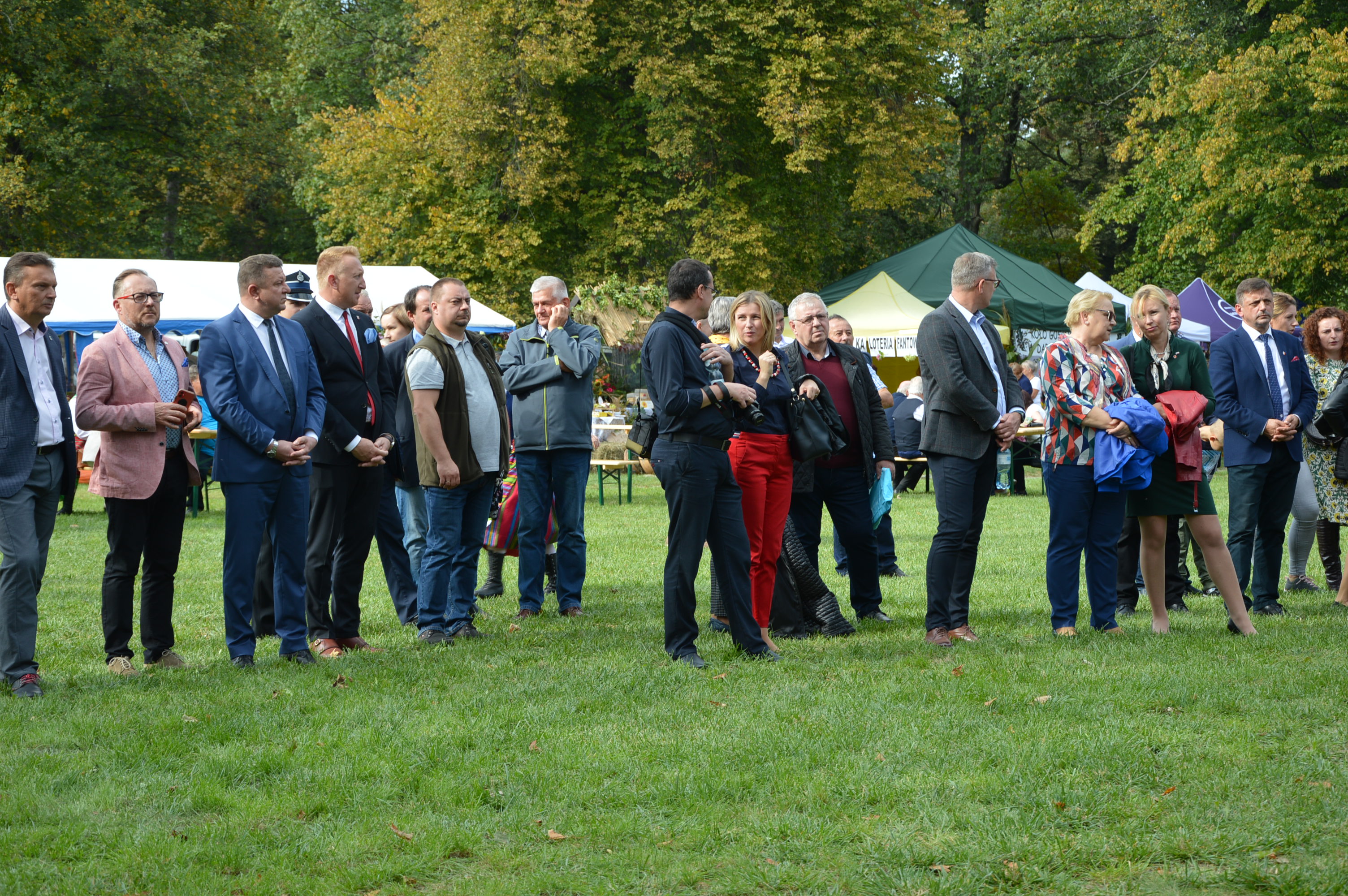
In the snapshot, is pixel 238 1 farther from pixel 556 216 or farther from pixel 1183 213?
pixel 1183 213

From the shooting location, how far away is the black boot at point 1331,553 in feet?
27.9

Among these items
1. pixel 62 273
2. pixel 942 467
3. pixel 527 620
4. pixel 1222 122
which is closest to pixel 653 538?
pixel 527 620

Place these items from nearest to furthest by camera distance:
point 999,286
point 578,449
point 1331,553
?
point 578,449, point 1331,553, point 999,286

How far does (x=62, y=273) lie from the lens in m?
19.2

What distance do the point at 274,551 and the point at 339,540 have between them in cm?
43

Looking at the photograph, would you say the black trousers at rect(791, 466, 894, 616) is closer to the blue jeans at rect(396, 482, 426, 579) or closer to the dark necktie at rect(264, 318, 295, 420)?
the blue jeans at rect(396, 482, 426, 579)

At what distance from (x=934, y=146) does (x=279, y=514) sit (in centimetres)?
2938

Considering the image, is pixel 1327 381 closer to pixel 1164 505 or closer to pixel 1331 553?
pixel 1331 553

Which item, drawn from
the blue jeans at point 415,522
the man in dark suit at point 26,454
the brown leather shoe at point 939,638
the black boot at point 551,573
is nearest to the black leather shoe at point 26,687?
the man in dark suit at point 26,454

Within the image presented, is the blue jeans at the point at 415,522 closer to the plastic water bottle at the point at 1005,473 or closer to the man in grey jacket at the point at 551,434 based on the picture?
the man in grey jacket at the point at 551,434

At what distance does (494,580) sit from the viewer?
898 centimetres

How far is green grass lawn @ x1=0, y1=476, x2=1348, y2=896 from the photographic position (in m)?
3.56

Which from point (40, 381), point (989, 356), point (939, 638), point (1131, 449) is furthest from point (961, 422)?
point (40, 381)

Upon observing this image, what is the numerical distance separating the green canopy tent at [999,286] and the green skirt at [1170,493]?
17.3 m
